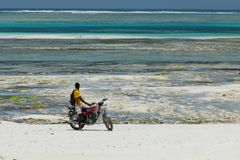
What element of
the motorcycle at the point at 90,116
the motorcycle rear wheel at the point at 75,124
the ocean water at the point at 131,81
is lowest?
the ocean water at the point at 131,81

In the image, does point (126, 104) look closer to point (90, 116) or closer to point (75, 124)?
point (75, 124)

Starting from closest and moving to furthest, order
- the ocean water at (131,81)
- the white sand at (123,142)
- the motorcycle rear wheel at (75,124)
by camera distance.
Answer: the white sand at (123,142) < the motorcycle rear wheel at (75,124) < the ocean water at (131,81)

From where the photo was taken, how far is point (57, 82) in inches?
1658

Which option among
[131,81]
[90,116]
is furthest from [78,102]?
[131,81]

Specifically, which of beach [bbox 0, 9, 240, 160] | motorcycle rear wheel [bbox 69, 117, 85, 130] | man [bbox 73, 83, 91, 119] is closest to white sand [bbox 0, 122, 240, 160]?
beach [bbox 0, 9, 240, 160]

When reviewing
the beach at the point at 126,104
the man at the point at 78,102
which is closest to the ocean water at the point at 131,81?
the beach at the point at 126,104

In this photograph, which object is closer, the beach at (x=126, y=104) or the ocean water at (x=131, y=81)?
the beach at (x=126, y=104)

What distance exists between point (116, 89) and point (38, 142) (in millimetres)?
17594

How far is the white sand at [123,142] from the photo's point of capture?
18761 millimetres

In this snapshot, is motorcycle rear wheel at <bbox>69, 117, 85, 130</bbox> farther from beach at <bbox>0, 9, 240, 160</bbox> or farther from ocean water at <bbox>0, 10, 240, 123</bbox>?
ocean water at <bbox>0, 10, 240, 123</bbox>

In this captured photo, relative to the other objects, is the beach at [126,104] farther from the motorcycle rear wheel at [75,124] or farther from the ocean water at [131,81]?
the motorcycle rear wheel at [75,124]

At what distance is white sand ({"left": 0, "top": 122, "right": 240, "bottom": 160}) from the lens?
1876cm

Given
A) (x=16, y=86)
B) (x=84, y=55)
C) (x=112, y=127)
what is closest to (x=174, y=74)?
(x=16, y=86)

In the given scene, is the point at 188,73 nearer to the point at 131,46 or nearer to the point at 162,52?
the point at 162,52
